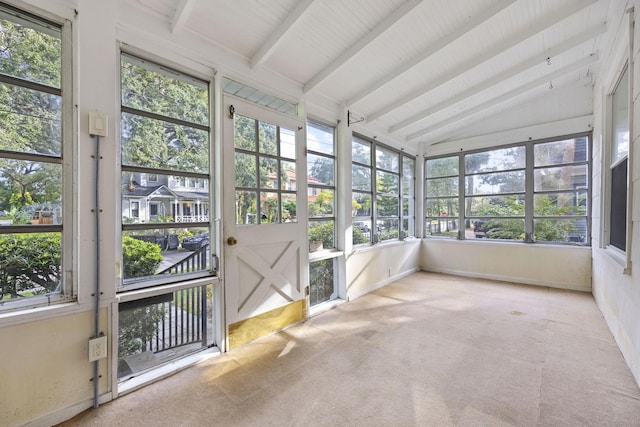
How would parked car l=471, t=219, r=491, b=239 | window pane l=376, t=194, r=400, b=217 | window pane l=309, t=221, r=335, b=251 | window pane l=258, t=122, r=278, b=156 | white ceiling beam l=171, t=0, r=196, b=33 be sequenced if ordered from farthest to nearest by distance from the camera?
parked car l=471, t=219, r=491, b=239 < window pane l=376, t=194, r=400, b=217 < window pane l=309, t=221, r=335, b=251 < window pane l=258, t=122, r=278, b=156 < white ceiling beam l=171, t=0, r=196, b=33

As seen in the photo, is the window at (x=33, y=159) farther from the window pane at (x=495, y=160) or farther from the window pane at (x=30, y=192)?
the window pane at (x=495, y=160)

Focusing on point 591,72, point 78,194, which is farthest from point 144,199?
point 591,72

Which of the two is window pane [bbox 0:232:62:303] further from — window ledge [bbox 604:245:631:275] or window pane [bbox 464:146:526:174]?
window pane [bbox 464:146:526:174]

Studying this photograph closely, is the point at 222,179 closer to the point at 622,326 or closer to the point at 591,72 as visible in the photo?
the point at 622,326

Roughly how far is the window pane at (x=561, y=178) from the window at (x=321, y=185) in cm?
362

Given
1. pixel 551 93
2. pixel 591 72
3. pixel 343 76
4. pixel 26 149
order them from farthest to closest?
pixel 551 93, pixel 591 72, pixel 343 76, pixel 26 149

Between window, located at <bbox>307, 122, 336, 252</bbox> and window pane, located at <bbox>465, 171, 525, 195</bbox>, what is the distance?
3.13m

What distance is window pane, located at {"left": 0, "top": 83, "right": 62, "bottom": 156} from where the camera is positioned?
5.26 feet

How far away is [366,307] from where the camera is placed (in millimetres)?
3701

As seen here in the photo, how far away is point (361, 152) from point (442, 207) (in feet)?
8.01

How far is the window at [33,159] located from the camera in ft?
5.27

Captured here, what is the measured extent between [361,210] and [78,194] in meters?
3.35

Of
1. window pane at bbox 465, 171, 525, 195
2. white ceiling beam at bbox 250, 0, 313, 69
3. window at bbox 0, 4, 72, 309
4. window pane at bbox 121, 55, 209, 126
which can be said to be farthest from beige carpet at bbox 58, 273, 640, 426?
white ceiling beam at bbox 250, 0, 313, 69

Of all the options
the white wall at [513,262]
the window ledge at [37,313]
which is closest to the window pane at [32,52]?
the window ledge at [37,313]
